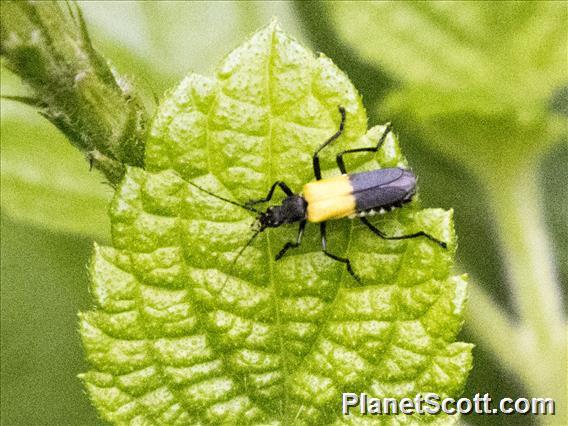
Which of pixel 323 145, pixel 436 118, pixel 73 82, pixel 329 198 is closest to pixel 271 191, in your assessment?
pixel 323 145

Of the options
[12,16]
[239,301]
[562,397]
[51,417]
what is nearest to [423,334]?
[239,301]

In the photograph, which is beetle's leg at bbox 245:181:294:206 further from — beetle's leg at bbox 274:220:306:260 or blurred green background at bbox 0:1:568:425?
blurred green background at bbox 0:1:568:425

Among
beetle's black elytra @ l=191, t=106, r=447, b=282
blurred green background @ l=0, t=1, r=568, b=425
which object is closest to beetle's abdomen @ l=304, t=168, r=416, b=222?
beetle's black elytra @ l=191, t=106, r=447, b=282

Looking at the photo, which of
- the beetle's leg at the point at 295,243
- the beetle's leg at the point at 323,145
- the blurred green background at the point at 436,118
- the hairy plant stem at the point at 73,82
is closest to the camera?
the hairy plant stem at the point at 73,82

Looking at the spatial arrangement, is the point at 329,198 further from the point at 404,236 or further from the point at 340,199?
the point at 404,236

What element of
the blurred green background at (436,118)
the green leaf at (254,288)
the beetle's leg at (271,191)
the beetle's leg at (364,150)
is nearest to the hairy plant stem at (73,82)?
the green leaf at (254,288)

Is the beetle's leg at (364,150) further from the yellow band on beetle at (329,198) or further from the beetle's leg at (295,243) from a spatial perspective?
the beetle's leg at (295,243)
